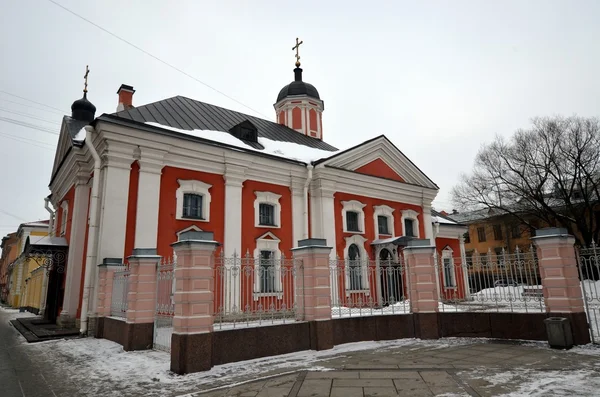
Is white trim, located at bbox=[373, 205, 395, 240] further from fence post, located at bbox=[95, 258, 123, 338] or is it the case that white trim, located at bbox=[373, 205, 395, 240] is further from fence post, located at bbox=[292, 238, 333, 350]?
fence post, located at bbox=[95, 258, 123, 338]

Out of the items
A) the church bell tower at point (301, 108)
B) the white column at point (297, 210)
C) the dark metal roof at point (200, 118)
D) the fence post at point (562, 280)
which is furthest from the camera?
the church bell tower at point (301, 108)

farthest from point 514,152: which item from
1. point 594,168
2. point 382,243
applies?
point 382,243

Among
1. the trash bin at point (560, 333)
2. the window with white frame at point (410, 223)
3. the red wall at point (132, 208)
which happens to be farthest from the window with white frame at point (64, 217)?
the trash bin at point (560, 333)

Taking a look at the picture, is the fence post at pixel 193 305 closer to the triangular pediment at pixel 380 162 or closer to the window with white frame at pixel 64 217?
the triangular pediment at pixel 380 162

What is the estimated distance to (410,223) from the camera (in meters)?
20.4

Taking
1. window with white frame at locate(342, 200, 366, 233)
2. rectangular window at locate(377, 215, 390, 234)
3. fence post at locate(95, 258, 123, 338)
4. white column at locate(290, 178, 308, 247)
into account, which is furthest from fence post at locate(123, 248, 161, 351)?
rectangular window at locate(377, 215, 390, 234)

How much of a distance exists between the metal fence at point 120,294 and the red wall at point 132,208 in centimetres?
140

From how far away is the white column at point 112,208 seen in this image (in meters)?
11.8

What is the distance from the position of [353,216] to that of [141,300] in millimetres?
10985

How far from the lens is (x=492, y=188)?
1084 inches

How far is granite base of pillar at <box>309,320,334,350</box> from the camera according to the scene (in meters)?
8.33

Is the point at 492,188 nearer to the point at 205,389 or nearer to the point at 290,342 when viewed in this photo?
the point at 290,342

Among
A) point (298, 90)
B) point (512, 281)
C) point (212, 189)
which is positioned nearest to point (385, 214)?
point (212, 189)

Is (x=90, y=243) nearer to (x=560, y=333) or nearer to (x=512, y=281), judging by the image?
(x=512, y=281)
